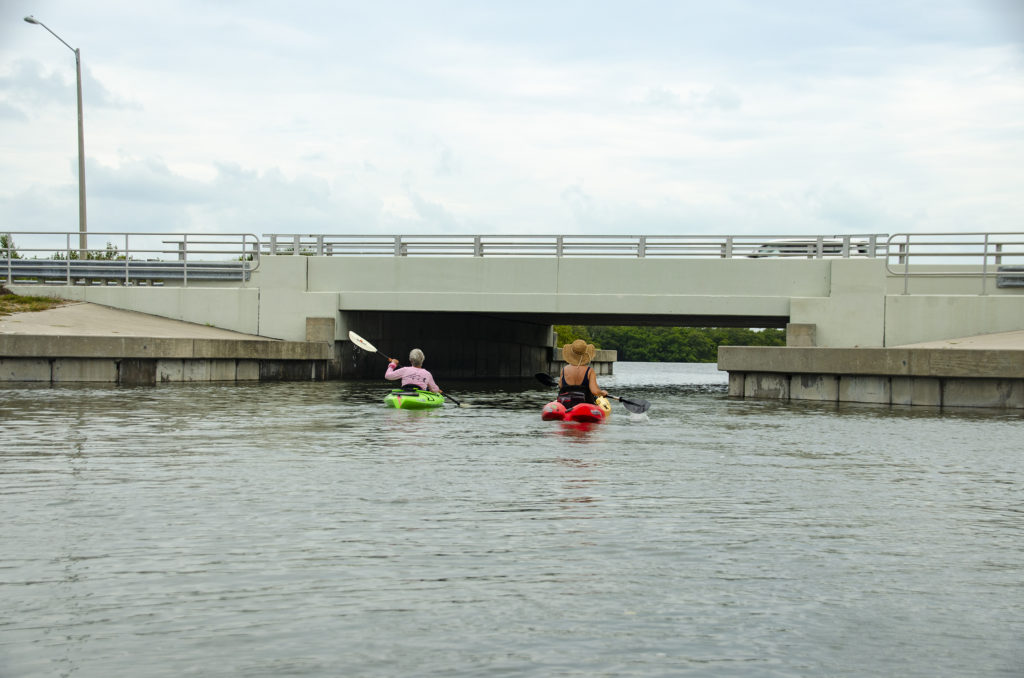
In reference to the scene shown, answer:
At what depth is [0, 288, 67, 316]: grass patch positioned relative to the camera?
103 ft

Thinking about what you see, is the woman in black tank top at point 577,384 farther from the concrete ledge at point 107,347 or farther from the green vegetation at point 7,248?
the green vegetation at point 7,248

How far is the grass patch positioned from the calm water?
1844 centimetres

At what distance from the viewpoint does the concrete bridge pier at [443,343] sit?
35.0 meters

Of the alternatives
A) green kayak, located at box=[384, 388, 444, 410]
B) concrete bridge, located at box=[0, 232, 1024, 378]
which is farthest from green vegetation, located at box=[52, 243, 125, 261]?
green kayak, located at box=[384, 388, 444, 410]

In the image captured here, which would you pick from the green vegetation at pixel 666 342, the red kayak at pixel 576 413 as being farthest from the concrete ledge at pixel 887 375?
the green vegetation at pixel 666 342

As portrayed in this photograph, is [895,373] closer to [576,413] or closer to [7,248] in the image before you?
[576,413]

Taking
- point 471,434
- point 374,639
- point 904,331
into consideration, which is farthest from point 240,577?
point 904,331

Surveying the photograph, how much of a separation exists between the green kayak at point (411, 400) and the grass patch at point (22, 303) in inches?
598

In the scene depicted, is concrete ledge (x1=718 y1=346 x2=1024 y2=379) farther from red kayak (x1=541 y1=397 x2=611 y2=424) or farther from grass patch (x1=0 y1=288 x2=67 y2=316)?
grass patch (x1=0 y1=288 x2=67 y2=316)

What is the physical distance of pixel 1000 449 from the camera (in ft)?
48.3

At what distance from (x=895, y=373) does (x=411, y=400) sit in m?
10.4

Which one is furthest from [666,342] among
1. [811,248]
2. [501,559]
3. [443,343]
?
[501,559]

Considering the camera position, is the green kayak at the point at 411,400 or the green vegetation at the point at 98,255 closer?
the green kayak at the point at 411,400

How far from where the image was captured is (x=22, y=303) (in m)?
32.4
